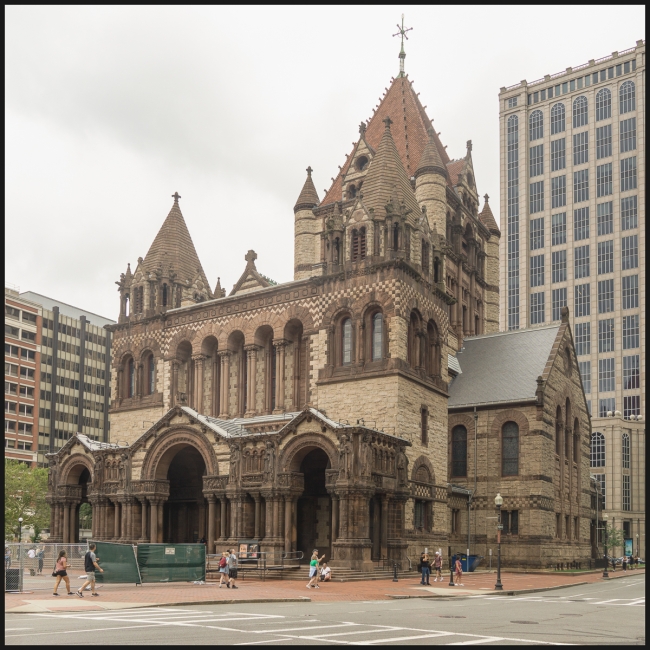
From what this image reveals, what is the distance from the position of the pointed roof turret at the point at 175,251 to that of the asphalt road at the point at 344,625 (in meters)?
34.3

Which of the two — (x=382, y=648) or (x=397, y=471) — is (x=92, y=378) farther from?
(x=382, y=648)

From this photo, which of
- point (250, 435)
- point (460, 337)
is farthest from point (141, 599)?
point (460, 337)

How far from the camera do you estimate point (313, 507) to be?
159ft

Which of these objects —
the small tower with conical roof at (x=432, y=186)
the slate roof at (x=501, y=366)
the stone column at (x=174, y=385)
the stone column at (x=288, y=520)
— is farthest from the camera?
the small tower with conical roof at (x=432, y=186)

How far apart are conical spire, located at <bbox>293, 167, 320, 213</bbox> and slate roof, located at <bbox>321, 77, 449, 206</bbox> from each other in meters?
0.88

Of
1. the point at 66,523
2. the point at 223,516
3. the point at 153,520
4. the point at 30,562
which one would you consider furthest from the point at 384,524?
the point at 30,562

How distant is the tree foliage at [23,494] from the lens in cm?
7144

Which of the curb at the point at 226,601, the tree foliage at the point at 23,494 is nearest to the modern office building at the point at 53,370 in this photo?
the tree foliage at the point at 23,494

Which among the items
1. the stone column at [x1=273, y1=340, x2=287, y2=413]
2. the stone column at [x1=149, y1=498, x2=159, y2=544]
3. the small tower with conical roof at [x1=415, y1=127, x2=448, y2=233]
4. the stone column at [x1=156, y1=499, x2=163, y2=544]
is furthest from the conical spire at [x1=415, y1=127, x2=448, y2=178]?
the stone column at [x1=149, y1=498, x2=159, y2=544]

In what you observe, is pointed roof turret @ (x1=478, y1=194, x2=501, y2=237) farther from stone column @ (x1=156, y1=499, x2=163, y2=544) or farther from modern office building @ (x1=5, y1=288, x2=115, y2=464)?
modern office building @ (x1=5, y1=288, x2=115, y2=464)

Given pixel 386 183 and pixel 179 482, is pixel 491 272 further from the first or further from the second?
pixel 179 482

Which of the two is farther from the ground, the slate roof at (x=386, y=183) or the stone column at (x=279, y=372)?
the slate roof at (x=386, y=183)

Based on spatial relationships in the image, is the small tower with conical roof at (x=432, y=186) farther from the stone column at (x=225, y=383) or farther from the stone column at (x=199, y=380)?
the stone column at (x=199, y=380)

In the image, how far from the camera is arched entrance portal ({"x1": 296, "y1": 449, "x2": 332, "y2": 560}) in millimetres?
47906
